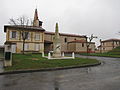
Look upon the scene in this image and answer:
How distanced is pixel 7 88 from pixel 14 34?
30.4m

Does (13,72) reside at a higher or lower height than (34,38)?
lower

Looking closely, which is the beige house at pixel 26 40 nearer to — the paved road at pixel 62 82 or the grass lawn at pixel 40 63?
the grass lawn at pixel 40 63

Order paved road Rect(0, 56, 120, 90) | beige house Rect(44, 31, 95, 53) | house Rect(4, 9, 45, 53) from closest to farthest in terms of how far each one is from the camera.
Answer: paved road Rect(0, 56, 120, 90) < house Rect(4, 9, 45, 53) < beige house Rect(44, 31, 95, 53)

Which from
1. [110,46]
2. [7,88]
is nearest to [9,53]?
[7,88]

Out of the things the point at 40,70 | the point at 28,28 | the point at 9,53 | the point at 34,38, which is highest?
the point at 28,28

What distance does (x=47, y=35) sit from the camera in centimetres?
4497

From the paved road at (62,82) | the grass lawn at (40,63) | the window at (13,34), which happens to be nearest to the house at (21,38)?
the window at (13,34)

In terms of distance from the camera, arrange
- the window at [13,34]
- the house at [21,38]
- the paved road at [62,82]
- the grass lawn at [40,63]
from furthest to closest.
Result: the window at [13,34]
the house at [21,38]
the grass lawn at [40,63]
the paved road at [62,82]

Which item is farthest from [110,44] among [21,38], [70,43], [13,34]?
[13,34]

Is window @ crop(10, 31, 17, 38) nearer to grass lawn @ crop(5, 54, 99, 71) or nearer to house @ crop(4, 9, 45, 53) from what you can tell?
house @ crop(4, 9, 45, 53)

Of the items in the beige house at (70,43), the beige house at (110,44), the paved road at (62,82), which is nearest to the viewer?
the paved road at (62,82)

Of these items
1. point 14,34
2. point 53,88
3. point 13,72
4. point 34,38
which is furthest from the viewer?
point 34,38

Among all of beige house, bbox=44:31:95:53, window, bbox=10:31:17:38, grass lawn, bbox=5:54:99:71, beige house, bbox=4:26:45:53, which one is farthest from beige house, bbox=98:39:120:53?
grass lawn, bbox=5:54:99:71

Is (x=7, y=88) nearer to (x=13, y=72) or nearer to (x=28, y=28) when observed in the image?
(x=13, y=72)
